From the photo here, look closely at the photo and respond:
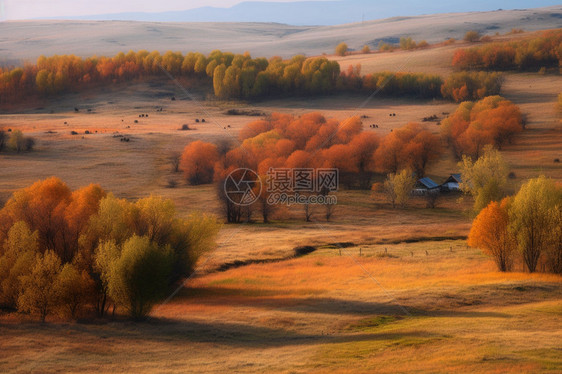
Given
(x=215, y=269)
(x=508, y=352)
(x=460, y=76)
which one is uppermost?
(x=460, y=76)

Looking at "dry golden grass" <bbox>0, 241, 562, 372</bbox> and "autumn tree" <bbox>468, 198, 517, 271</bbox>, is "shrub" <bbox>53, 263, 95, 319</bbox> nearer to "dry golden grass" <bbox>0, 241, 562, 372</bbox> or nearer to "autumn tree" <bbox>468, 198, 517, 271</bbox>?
"dry golden grass" <bbox>0, 241, 562, 372</bbox>

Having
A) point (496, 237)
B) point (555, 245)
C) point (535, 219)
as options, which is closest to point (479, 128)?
point (535, 219)

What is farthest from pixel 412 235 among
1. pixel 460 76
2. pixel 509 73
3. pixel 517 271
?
pixel 509 73

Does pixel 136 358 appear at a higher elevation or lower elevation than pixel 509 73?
Result: lower

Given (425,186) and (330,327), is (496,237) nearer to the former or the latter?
(330,327)

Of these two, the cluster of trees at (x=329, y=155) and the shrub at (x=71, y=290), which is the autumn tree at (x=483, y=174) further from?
the shrub at (x=71, y=290)

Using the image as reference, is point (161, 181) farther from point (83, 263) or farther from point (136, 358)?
point (136, 358)

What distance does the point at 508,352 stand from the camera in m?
32.3

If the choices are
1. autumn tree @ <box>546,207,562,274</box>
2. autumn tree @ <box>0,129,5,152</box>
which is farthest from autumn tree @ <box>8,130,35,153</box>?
autumn tree @ <box>546,207,562,274</box>

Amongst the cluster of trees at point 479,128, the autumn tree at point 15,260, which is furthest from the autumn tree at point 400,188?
the autumn tree at point 15,260

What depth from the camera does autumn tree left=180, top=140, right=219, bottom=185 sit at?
325 ft

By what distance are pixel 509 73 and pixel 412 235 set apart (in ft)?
405

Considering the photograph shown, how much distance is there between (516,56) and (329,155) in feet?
351

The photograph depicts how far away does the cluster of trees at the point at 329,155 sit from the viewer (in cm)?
9775
